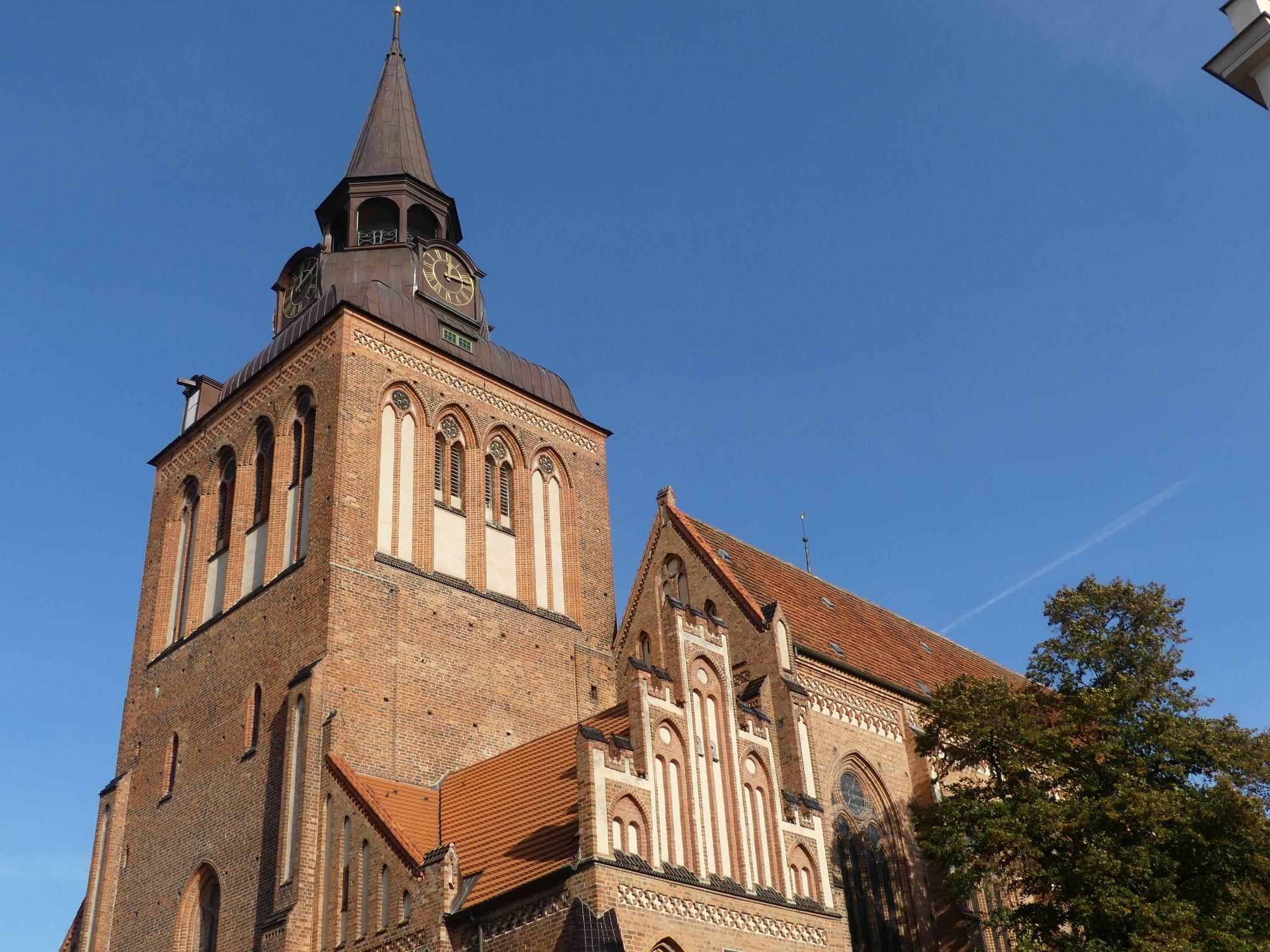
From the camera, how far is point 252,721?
21.5m

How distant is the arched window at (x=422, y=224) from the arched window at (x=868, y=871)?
14576 millimetres

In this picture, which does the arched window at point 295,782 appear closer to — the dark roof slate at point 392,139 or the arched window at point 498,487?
the arched window at point 498,487

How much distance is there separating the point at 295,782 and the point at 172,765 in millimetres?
4455

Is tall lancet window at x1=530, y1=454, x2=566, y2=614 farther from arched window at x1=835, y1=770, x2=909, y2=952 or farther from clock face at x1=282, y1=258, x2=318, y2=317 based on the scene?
arched window at x1=835, y1=770, x2=909, y2=952

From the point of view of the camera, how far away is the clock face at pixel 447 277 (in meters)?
26.8

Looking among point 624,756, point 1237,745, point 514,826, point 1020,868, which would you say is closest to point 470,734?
point 514,826

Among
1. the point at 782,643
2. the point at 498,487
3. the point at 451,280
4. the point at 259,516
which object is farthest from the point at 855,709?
the point at 451,280

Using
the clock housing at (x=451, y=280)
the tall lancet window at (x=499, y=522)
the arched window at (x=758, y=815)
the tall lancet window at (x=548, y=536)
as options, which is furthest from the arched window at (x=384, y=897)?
the clock housing at (x=451, y=280)

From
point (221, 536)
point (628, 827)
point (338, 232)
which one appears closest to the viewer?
point (628, 827)

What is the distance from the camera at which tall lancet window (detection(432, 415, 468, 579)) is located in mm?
23480

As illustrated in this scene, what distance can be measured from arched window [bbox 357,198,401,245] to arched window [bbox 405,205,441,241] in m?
0.35

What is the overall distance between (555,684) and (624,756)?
26.2 ft

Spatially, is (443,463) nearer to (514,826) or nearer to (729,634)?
(729,634)

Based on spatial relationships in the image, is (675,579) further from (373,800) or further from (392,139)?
(392,139)
